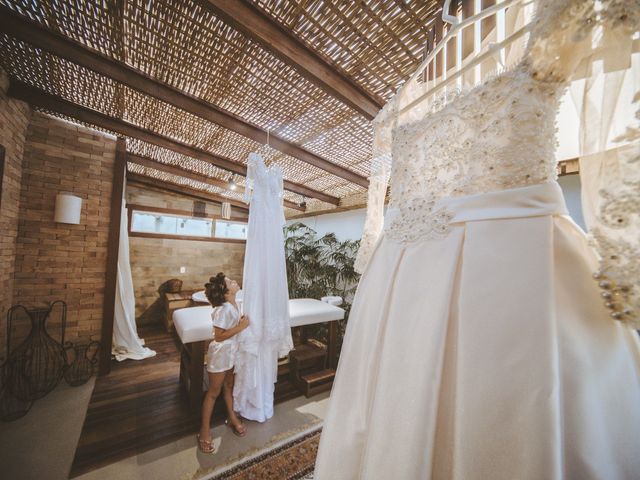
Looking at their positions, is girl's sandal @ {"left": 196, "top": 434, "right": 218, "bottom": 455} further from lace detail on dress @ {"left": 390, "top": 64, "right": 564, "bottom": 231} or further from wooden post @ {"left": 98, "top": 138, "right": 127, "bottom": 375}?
lace detail on dress @ {"left": 390, "top": 64, "right": 564, "bottom": 231}

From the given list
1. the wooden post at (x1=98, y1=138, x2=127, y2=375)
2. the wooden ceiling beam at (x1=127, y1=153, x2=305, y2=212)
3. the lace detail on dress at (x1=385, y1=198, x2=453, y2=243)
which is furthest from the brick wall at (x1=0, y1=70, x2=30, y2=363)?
the lace detail on dress at (x1=385, y1=198, x2=453, y2=243)

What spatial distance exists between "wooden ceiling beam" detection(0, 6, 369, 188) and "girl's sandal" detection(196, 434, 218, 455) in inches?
110

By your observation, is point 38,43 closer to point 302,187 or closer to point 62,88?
point 62,88

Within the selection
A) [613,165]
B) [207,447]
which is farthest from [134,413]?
[613,165]

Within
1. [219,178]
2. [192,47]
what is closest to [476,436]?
[192,47]

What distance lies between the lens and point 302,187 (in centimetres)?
442

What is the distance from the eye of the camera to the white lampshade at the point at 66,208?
103 inches

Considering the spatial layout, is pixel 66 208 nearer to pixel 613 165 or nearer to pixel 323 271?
pixel 323 271

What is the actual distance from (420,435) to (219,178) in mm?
4711

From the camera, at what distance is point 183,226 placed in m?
5.88

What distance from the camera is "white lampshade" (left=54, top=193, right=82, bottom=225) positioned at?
2.62 meters

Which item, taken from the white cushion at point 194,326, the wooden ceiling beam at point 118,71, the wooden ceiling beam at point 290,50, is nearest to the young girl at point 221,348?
the white cushion at point 194,326

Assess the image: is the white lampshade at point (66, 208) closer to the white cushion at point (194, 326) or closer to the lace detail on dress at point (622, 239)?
the white cushion at point (194, 326)

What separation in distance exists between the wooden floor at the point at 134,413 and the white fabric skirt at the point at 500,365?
2016 mm
